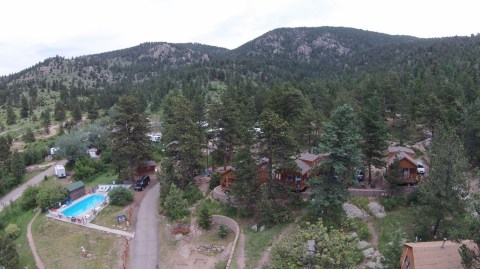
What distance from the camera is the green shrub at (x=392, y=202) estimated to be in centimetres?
3095

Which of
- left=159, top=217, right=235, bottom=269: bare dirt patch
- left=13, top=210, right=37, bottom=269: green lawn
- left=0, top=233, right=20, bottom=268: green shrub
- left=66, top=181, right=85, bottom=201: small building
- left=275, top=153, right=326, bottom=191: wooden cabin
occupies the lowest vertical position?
left=13, top=210, right=37, bottom=269: green lawn

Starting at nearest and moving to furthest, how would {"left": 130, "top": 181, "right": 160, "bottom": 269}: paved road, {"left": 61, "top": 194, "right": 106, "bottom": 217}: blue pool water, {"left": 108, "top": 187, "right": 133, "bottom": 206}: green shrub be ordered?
{"left": 130, "top": 181, "right": 160, "bottom": 269}: paved road → {"left": 61, "top": 194, "right": 106, "bottom": 217}: blue pool water → {"left": 108, "top": 187, "right": 133, "bottom": 206}: green shrub

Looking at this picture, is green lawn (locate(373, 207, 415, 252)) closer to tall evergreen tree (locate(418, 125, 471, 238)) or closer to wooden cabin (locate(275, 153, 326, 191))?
tall evergreen tree (locate(418, 125, 471, 238))

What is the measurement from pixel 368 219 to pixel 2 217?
40721mm

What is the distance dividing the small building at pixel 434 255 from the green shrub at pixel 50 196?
3661 cm

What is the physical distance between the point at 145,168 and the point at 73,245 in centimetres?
1769

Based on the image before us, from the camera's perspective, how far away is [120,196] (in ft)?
132

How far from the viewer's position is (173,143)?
138 ft

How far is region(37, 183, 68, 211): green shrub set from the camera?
133 ft

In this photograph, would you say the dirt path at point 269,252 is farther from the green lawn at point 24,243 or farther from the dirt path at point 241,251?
the green lawn at point 24,243

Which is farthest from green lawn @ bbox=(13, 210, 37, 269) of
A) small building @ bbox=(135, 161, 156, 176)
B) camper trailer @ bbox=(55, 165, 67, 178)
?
small building @ bbox=(135, 161, 156, 176)

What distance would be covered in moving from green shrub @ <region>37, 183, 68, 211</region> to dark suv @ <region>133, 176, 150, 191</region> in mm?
8169

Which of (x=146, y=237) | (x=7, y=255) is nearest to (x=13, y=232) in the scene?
(x=7, y=255)

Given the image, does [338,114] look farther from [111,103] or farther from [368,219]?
[111,103]
